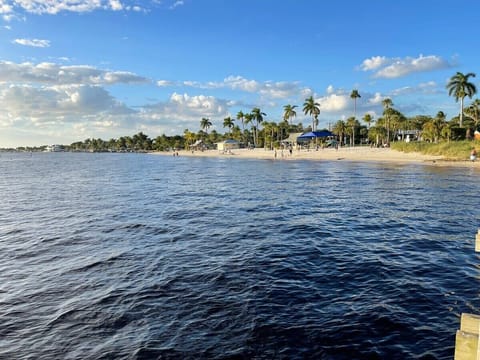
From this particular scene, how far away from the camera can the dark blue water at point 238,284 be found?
6840 millimetres

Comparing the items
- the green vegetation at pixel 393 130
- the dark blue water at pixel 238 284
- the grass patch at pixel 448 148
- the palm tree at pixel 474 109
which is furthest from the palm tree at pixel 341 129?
the dark blue water at pixel 238 284

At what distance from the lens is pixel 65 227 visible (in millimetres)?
17562

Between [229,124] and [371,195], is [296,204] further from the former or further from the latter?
[229,124]

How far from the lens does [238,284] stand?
963 cm

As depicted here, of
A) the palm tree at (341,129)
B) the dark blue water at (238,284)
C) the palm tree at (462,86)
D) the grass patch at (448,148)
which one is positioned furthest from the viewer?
the palm tree at (341,129)

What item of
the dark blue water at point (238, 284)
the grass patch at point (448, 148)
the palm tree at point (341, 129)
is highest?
the palm tree at point (341, 129)

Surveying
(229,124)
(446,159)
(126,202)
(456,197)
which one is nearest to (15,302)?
(126,202)

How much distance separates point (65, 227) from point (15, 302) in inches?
357

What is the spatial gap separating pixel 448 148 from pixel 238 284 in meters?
60.2

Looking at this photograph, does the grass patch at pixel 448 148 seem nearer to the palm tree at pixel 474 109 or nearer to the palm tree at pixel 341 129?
the palm tree at pixel 474 109

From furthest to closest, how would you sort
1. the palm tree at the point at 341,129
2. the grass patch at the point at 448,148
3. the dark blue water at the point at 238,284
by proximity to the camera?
the palm tree at the point at 341,129 < the grass patch at the point at 448,148 < the dark blue water at the point at 238,284

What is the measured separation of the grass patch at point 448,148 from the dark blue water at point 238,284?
3941 cm

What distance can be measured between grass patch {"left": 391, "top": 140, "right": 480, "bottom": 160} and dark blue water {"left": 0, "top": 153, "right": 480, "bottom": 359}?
3941cm

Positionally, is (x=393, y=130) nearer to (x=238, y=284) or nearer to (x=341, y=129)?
(x=341, y=129)
